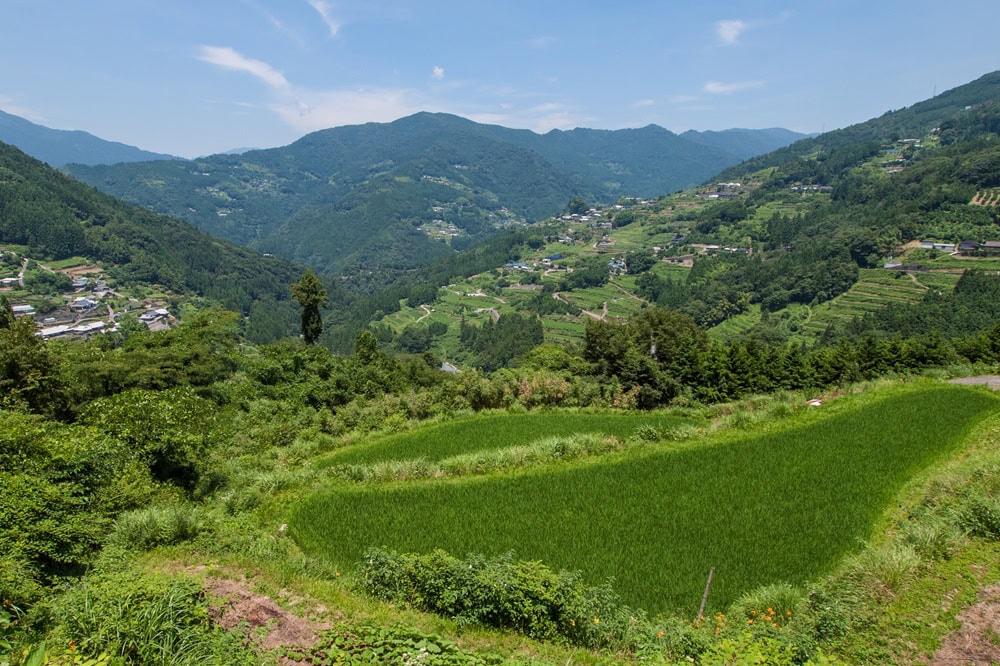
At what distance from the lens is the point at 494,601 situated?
26.5ft

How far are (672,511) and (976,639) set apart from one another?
5.44 m

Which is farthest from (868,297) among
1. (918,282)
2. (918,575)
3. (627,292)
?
(918,575)

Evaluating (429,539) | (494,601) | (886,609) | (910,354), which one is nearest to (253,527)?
(429,539)

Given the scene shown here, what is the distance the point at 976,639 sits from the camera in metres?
6.95

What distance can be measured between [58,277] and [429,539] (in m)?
106

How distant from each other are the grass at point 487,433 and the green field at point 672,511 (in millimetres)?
2668

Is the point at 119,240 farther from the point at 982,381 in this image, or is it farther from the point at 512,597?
the point at 982,381

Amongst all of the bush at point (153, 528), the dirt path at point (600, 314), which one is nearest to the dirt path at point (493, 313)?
the dirt path at point (600, 314)

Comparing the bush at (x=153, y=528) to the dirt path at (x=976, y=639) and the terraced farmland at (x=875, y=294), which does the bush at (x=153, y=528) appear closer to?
the dirt path at (x=976, y=639)

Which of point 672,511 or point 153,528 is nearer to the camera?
point 153,528

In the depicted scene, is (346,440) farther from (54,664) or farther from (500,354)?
(500,354)

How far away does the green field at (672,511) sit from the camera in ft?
32.3

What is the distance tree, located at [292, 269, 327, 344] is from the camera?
34.5 metres

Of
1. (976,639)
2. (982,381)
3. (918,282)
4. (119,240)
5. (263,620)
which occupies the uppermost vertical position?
(119,240)
